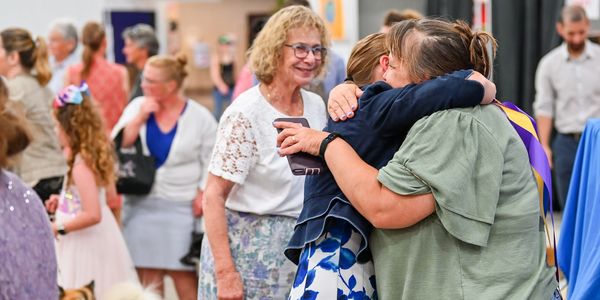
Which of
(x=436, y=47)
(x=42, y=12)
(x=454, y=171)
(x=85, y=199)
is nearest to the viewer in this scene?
(x=454, y=171)

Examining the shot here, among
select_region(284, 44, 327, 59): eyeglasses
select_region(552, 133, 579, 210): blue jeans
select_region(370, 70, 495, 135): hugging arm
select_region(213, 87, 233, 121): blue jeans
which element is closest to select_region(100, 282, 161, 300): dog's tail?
select_region(284, 44, 327, 59): eyeglasses

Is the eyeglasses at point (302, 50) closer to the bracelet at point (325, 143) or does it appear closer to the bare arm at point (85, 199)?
the bracelet at point (325, 143)

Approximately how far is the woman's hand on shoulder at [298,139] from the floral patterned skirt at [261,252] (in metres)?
0.73

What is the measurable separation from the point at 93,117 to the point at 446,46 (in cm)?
256

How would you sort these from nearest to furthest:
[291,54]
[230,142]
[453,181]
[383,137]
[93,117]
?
[453,181], [383,137], [230,142], [291,54], [93,117]

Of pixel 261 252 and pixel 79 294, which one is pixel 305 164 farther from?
pixel 79 294

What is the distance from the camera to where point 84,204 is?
14.1 feet

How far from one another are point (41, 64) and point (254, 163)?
121 inches

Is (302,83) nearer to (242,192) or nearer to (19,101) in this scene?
(242,192)

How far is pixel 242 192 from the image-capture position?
3.05m

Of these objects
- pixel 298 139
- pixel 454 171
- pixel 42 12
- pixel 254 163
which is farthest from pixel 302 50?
pixel 42 12

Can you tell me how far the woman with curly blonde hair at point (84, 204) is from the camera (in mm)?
4309

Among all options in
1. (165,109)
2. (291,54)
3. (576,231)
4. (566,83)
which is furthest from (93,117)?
(566,83)

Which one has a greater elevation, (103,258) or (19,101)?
(19,101)
